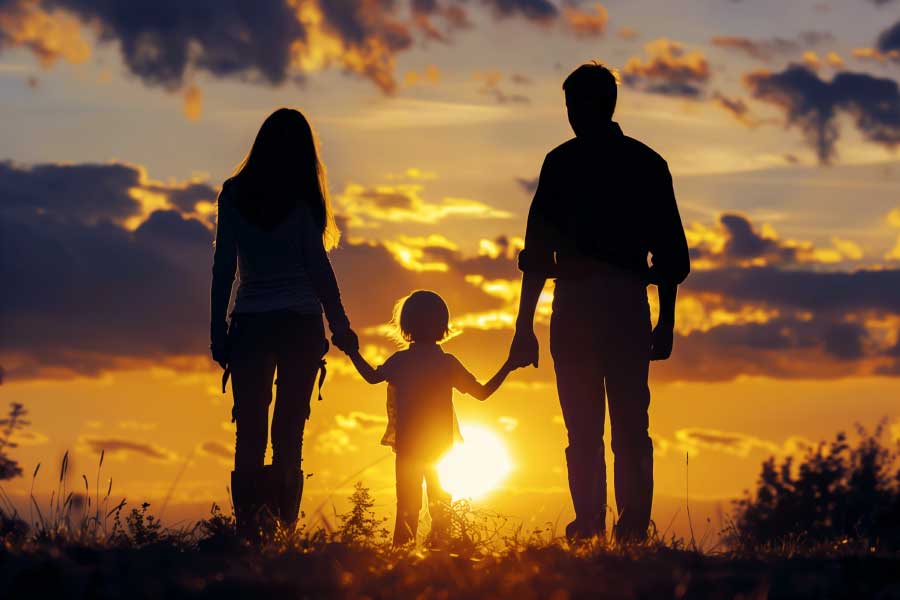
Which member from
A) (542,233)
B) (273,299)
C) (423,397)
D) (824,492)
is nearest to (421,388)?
(423,397)

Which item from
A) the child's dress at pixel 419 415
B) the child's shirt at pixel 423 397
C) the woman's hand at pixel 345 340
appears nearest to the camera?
the woman's hand at pixel 345 340

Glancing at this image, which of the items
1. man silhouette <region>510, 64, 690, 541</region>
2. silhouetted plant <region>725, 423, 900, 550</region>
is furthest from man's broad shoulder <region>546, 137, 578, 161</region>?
silhouetted plant <region>725, 423, 900, 550</region>

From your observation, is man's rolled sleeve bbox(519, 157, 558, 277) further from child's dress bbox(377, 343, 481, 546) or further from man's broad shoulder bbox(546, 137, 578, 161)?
child's dress bbox(377, 343, 481, 546)

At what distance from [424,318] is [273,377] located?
159 centimetres

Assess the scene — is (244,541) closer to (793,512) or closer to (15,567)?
(15,567)

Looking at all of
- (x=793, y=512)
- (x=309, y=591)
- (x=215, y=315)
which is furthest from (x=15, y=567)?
(x=793, y=512)

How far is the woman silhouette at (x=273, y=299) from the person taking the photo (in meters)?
8.32

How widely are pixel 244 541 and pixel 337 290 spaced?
6.27 ft

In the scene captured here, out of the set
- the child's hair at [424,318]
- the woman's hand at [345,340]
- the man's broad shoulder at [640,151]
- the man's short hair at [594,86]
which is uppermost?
the man's short hair at [594,86]

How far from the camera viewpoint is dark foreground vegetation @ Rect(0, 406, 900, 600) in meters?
6.19

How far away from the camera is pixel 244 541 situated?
296 inches

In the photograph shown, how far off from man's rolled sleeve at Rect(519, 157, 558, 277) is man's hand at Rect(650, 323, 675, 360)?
0.80m

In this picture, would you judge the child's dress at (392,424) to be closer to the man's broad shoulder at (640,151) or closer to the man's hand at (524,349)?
the man's hand at (524,349)

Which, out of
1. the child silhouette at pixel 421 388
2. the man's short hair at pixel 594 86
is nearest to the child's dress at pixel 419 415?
the child silhouette at pixel 421 388
